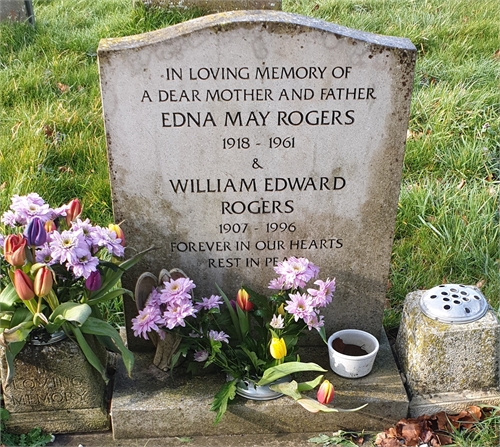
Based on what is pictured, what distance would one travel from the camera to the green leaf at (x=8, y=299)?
2.40 meters

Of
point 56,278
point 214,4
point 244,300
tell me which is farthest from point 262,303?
point 214,4

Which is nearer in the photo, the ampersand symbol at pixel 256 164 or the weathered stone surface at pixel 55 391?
the weathered stone surface at pixel 55 391

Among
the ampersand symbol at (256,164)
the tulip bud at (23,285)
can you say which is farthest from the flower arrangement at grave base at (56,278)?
the ampersand symbol at (256,164)

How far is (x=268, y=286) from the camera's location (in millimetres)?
2803

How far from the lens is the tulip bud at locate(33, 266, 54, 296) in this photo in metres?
2.23

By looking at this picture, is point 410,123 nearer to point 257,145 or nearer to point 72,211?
point 257,145

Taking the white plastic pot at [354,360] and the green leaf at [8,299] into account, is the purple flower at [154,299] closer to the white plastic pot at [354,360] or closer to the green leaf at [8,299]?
the green leaf at [8,299]

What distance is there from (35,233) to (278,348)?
970mm

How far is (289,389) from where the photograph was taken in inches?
98.7

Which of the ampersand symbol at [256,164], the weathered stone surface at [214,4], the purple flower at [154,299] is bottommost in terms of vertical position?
the purple flower at [154,299]

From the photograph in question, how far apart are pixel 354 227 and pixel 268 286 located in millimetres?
436

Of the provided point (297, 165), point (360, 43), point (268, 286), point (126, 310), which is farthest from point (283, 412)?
point (360, 43)

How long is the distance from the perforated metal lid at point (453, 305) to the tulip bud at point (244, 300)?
694 mm

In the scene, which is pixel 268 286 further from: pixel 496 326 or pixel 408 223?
pixel 408 223
